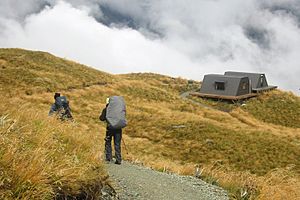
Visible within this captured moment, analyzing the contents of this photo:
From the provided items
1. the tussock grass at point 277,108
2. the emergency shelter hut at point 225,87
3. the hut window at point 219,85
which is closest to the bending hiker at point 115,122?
the tussock grass at point 277,108

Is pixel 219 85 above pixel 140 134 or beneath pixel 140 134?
above

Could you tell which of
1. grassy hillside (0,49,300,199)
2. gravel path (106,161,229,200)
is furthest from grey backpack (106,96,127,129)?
gravel path (106,161,229,200)

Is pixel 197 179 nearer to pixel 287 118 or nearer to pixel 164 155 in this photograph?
pixel 164 155

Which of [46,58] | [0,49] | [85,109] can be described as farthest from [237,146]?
[0,49]

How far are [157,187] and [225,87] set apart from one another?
64203 millimetres

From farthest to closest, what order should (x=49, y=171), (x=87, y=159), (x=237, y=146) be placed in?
(x=237, y=146), (x=87, y=159), (x=49, y=171)

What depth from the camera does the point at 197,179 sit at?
11992 millimetres

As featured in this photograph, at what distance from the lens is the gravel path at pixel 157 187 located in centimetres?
834

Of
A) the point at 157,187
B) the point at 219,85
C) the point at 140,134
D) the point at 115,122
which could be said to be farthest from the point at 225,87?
the point at 157,187

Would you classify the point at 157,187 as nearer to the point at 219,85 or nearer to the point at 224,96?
the point at 224,96

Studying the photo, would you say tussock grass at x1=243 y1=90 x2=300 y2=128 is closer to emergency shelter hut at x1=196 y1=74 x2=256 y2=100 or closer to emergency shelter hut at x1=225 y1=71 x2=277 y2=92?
emergency shelter hut at x1=196 y1=74 x2=256 y2=100

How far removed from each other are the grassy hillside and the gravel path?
0.75m

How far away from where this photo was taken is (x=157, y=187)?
923 centimetres

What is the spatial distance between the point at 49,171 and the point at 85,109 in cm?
3572
